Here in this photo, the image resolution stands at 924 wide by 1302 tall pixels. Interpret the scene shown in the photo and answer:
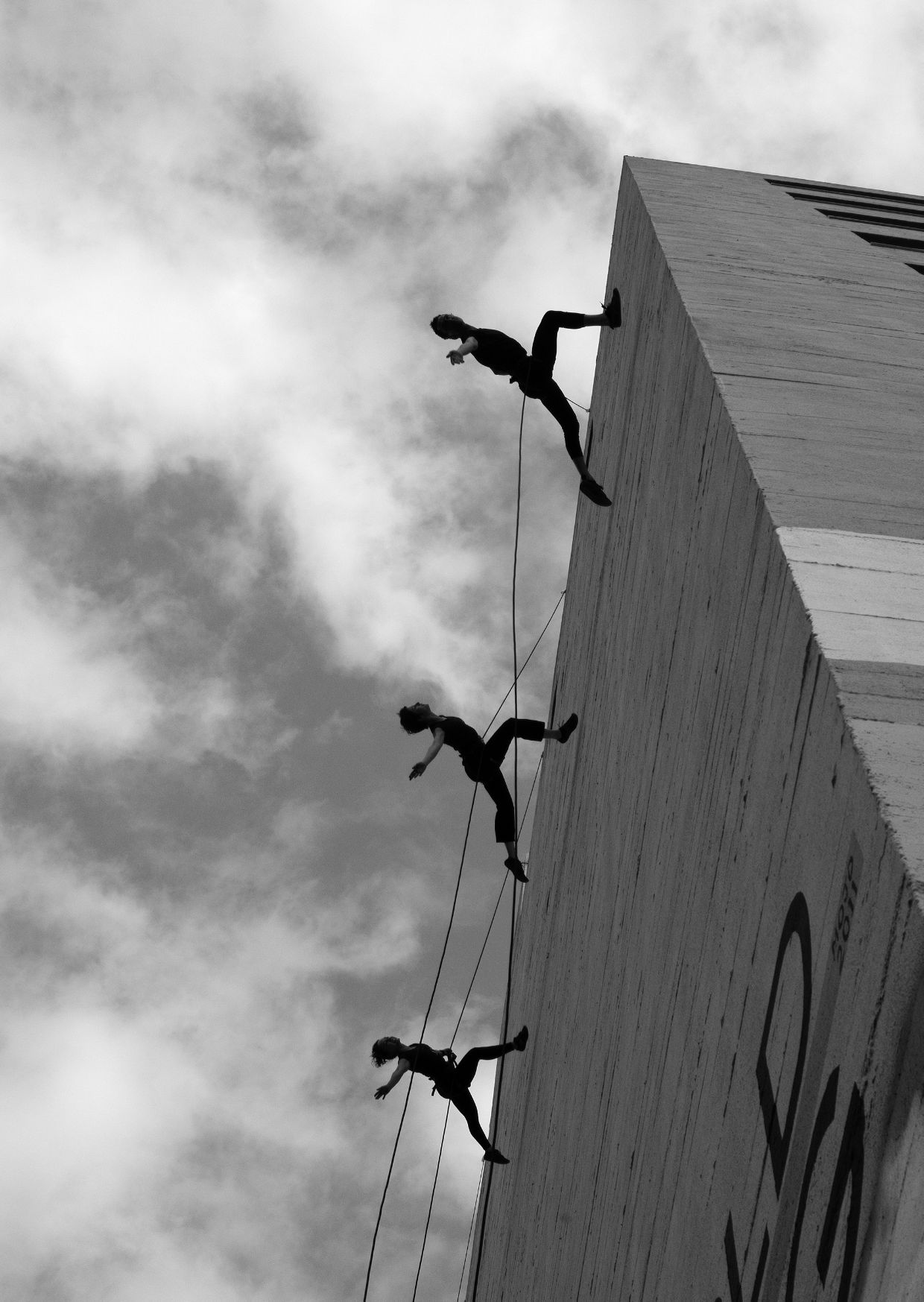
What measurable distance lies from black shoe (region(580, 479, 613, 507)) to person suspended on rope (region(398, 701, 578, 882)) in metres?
2.10

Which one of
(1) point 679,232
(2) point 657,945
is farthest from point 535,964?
(1) point 679,232

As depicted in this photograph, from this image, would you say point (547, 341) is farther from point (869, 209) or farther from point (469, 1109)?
point (869, 209)

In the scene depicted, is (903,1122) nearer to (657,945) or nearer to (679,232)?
(657,945)

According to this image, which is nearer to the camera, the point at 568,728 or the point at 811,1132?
the point at 811,1132

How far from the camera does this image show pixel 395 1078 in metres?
10.9

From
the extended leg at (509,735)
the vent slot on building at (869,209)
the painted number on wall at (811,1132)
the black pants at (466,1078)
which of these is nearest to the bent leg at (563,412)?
the extended leg at (509,735)

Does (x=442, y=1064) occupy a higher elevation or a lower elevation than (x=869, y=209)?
lower

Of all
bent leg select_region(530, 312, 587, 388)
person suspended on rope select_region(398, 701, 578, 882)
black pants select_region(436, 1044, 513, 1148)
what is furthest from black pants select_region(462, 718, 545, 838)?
bent leg select_region(530, 312, 587, 388)

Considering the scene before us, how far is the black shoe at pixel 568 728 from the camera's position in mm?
12372

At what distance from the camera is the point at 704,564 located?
670cm

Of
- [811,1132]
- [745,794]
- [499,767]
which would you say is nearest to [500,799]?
[499,767]

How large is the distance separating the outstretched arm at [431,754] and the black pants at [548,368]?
106 inches

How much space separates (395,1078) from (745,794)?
247 inches

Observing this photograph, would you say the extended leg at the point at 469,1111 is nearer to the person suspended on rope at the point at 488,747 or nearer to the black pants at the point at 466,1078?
the black pants at the point at 466,1078
